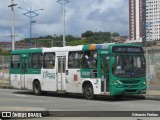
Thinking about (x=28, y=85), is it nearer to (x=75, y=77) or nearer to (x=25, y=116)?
(x=75, y=77)

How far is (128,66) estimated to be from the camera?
23.1 meters

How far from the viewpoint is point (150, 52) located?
2977cm

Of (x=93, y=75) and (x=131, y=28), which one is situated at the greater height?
(x=131, y=28)

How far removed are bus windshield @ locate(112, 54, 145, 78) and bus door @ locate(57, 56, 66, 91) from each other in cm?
423

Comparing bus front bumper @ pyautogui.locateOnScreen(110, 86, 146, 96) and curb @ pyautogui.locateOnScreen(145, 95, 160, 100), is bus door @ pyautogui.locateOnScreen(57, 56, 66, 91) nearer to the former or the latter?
bus front bumper @ pyautogui.locateOnScreen(110, 86, 146, 96)

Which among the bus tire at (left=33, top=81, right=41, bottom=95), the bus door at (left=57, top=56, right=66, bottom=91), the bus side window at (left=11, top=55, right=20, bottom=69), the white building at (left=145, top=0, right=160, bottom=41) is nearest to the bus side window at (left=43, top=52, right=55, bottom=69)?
the bus door at (left=57, top=56, right=66, bottom=91)

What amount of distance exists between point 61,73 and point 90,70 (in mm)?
2873

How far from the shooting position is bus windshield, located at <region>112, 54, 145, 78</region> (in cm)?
2289

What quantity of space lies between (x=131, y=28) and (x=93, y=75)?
47386 millimetres

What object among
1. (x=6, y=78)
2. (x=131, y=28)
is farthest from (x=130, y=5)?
(x=6, y=78)

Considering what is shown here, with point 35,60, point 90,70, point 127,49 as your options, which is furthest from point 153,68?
point 35,60

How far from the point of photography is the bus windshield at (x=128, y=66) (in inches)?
901

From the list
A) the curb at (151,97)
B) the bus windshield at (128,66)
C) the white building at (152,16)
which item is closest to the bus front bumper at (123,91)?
the bus windshield at (128,66)

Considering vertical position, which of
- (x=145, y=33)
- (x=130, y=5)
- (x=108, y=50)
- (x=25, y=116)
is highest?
(x=130, y=5)
